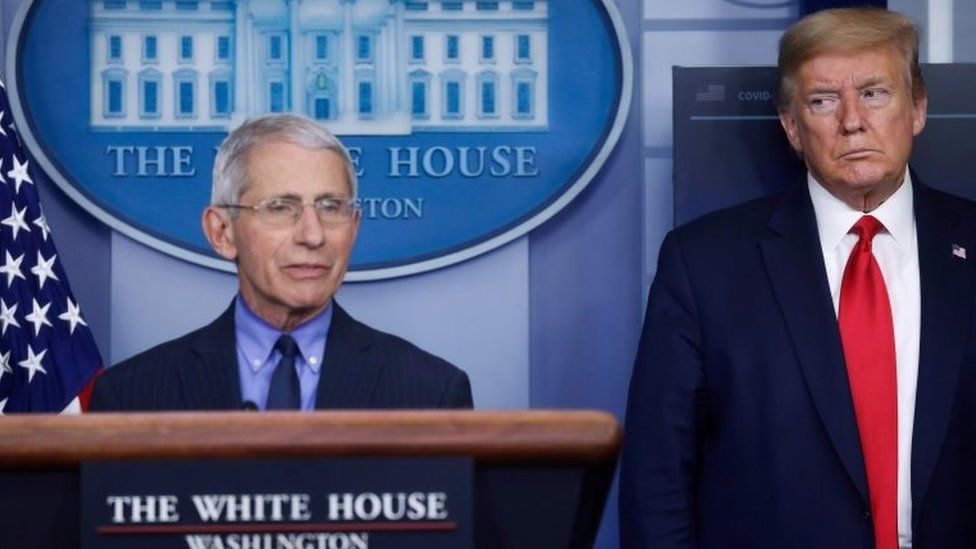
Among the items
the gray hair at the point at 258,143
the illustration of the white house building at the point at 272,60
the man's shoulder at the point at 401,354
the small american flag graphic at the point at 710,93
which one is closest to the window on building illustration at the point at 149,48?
the illustration of the white house building at the point at 272,60

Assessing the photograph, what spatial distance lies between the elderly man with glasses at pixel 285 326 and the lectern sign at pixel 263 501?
71cm

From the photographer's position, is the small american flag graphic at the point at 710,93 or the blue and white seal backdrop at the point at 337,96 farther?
the blue and white seal backdrop at the point at 337,96

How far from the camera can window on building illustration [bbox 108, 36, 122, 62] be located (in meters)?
3.13

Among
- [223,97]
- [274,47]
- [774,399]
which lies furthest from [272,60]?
[774,399]

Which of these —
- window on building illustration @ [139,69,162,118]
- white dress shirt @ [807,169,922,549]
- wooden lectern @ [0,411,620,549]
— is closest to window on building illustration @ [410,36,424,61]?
window on building illustration @ [139,69,162,118]

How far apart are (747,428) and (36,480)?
1.45m

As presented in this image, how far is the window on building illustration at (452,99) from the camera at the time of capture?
10.4 ft

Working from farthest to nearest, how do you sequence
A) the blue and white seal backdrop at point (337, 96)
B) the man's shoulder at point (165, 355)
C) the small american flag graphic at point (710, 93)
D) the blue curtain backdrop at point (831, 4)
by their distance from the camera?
the blue and white seal backdrop at point (337, 96) < the blue curtain backdrop at point (831, 4) < the small american flag graphic at point (710, 93) < the man's shoulder at point (165, 355)

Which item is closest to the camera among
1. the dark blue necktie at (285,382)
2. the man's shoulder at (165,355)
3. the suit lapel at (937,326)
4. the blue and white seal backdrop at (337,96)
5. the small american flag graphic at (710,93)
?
the dark blue necktie at (285,382)

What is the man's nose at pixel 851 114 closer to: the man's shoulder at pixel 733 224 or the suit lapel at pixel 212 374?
the man's shoulder at pixel 733 224

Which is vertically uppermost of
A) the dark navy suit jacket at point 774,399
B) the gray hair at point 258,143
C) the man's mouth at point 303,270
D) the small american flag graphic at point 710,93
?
the small american flag graphic at point 710,93

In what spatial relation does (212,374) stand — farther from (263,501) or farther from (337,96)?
(337,96)

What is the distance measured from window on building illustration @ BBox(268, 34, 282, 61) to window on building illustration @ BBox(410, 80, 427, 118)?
311 mm

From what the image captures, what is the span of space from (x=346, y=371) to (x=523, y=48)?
5.60 feet
